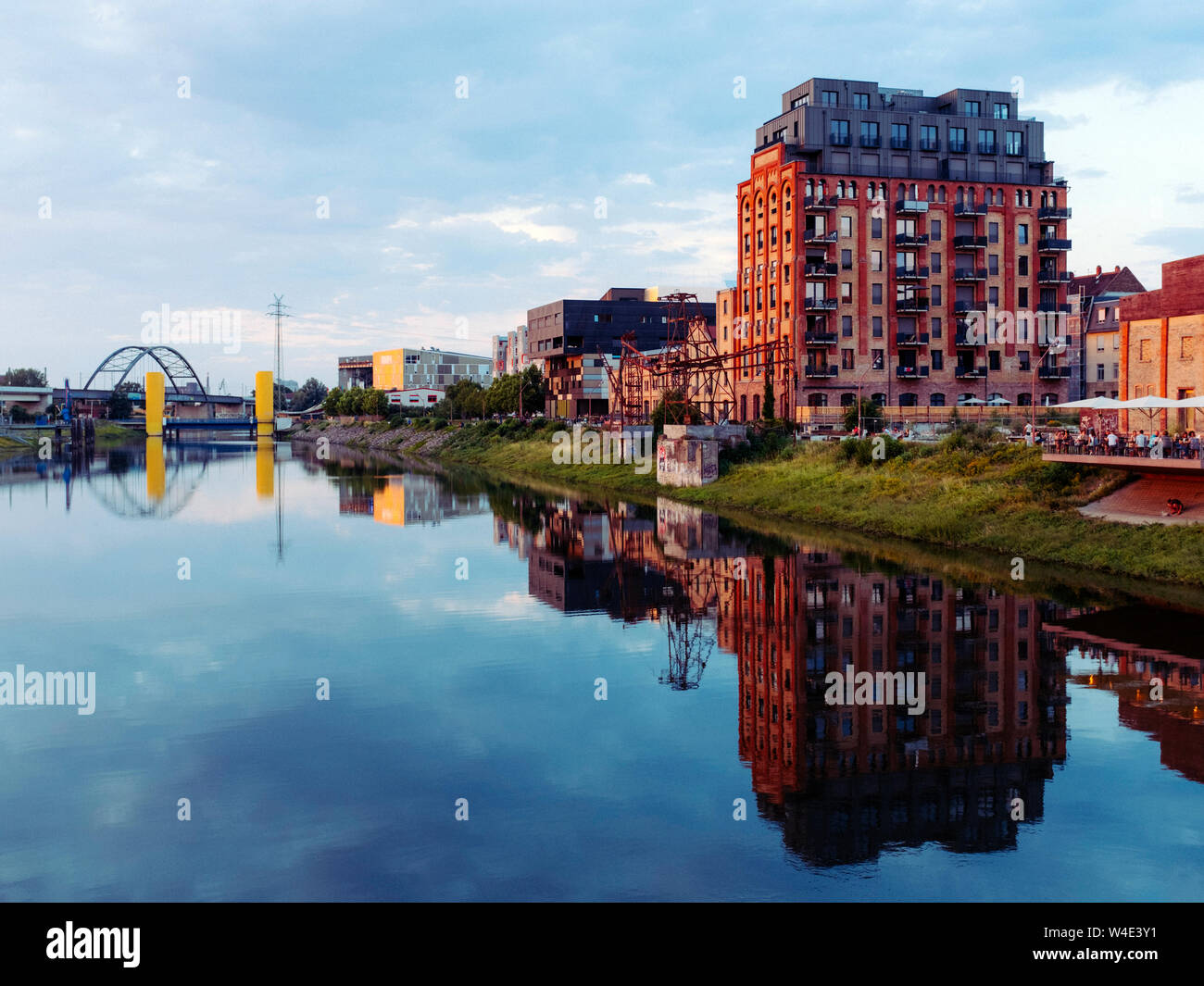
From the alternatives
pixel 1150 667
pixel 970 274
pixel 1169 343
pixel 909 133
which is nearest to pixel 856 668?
pixel 1150 667

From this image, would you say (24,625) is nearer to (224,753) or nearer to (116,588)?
(116,588)

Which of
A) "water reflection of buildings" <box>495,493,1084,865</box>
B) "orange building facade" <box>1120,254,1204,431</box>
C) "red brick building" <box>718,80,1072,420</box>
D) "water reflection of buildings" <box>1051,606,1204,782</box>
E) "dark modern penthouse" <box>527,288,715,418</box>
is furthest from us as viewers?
"dark modern penthouse" <box>527,288,715,418</box>

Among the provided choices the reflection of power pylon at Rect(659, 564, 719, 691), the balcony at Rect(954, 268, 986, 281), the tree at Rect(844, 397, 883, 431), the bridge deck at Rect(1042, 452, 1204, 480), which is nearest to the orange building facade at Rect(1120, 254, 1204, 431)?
the bridge deck at Rect(1042, 452, 1204, 480)

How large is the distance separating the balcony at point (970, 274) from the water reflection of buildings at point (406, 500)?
47818mm

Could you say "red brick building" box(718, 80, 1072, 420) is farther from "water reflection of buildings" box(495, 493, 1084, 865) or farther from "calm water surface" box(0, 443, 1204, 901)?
"calm water surface" box(0, 443, 1204, 901)

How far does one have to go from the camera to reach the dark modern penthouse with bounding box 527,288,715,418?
481 feet

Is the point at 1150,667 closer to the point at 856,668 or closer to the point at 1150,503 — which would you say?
the point at 856,668

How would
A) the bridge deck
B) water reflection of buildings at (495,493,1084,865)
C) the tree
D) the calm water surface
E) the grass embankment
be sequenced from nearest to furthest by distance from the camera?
the calm water surface < water reflection of buildings at (495,493,1084,865) < the bridge deck < the grass embankment < the tree

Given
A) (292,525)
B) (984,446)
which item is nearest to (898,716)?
(984,446)

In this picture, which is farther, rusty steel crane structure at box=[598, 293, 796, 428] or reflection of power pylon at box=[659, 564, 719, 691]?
rusty steel crane structure at box=[598, 293, 796, 428]

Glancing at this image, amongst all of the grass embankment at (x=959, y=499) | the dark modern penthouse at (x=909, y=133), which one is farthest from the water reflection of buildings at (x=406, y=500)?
the dark modern penthouse at (x=909, y=133)

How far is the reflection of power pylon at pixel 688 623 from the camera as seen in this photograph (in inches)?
1000

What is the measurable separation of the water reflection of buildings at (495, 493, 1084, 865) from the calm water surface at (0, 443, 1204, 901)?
10 cm

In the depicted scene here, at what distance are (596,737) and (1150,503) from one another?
1113 inches
